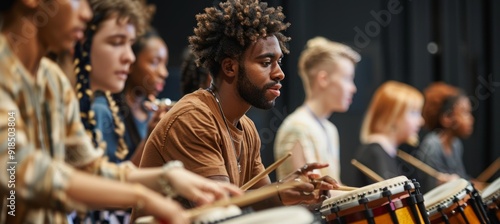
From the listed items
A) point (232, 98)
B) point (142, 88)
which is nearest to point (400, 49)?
point (142, 88)

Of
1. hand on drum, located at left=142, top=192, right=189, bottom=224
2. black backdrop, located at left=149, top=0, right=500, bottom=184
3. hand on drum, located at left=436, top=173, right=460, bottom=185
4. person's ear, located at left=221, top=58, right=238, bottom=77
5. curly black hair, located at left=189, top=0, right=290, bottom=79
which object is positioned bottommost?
A: hand on drum, located at left=142, top=192, right=189, bottom=224

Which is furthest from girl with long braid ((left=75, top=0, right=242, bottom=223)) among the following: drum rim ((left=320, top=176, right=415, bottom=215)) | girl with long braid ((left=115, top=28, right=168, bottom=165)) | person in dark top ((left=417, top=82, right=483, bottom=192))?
person in dark top ((left=417, top=82, right=483, bottom=192))

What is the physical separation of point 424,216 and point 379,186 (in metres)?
0.20

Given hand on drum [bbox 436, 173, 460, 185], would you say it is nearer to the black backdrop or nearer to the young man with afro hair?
the black backdrop

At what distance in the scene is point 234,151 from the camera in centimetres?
282

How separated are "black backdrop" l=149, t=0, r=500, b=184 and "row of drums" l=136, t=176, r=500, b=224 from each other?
7.82 feet

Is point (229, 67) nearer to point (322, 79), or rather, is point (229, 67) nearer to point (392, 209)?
point (392, 209)

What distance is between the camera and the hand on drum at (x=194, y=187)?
1.78 m

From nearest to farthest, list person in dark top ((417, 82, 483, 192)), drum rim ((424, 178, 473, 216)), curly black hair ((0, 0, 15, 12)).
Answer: curly black hair ((0, 0, 15, 12)), drum rim ((424, 178, 473, 216)), person in dark top ((417, 82, 483, 192))

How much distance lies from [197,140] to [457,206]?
3.41 feet

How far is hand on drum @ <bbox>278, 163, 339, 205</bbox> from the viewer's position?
2.59 meters

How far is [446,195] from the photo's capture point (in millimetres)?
3061

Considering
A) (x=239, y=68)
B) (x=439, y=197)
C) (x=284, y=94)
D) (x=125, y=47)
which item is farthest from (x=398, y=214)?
(x=284, y=94)

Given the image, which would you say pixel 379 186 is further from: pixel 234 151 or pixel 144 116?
pixel 144 116
